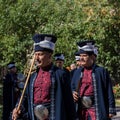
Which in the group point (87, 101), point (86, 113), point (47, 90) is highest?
point (47, 90)

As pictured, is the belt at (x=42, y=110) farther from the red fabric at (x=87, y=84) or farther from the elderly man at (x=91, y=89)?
the red fabric at (x=87, y=84)

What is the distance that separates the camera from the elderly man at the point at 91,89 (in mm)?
8414

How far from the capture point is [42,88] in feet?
21.8

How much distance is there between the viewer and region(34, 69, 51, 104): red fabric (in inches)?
261

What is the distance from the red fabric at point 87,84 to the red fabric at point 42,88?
2044 millimetres

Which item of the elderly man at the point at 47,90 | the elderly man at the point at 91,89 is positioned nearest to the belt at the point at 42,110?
the elderly man at the point at 47,90

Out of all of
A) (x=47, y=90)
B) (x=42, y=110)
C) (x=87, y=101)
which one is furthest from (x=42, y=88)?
(x=87, y=101)

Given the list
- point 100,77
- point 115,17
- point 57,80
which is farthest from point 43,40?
point 115,17

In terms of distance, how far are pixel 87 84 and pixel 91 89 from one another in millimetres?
116

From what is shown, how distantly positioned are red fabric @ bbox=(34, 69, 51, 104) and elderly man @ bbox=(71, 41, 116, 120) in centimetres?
186

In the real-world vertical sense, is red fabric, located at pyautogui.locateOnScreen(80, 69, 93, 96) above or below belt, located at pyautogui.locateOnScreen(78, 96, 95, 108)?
above

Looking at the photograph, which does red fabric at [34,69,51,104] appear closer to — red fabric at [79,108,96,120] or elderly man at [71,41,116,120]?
elderly man at [71,41,116,120]

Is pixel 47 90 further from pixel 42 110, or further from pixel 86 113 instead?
pixel 86 113

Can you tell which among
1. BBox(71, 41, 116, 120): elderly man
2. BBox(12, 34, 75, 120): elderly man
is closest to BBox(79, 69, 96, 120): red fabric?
BBox(71, 41, 116, 120): elderly man
